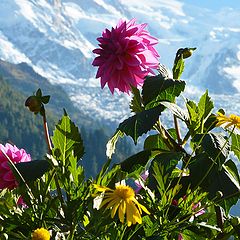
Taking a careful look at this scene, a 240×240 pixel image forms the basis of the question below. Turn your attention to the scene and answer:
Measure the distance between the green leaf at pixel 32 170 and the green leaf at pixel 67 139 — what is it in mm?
53

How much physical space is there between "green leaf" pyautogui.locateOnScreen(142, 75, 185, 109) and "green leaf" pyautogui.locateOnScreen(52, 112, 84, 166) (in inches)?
10.2

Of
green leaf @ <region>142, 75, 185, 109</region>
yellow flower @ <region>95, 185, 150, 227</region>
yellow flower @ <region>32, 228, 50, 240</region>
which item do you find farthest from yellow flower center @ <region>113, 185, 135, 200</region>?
green leaf @ <region>142, 75, 185, 109</region>

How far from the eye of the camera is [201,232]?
145 cm

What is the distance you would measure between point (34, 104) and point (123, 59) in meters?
0.33

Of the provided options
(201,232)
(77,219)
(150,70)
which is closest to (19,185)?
(77,219)

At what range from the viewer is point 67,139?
1.52 meters

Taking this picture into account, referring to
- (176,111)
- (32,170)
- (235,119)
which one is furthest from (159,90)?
(32,170)

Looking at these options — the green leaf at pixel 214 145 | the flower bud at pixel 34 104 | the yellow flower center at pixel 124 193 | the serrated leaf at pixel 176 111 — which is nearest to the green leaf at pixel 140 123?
the serrated leaf at pixel 176 111

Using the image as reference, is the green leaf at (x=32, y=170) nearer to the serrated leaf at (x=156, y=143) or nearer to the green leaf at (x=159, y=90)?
the green leaf at (x=159, y=90)

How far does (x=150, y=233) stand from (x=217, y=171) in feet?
0.92

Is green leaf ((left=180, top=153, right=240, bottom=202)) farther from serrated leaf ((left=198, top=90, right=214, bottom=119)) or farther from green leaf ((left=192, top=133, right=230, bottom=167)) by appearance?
serrated leaf ((left=198, top=90, right=214, bottom=119))

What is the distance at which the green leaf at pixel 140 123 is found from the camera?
1.52 m

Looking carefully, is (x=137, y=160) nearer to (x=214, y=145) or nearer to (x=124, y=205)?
(x=214, y=145)

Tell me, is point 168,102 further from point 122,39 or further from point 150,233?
point 150,233
